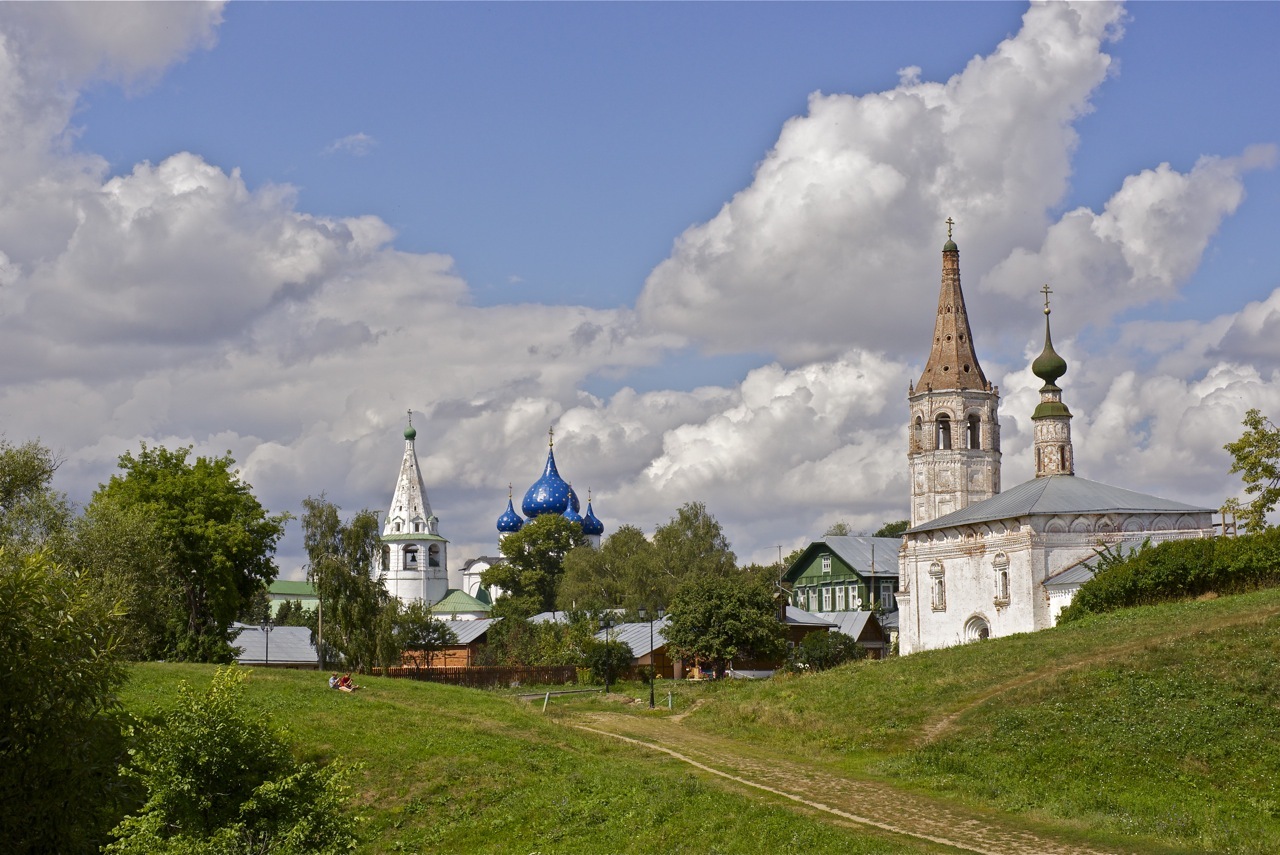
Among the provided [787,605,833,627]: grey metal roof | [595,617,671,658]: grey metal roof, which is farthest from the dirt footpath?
[787,605,833,627]: grey metal roof

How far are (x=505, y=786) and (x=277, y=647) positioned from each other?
148 feet

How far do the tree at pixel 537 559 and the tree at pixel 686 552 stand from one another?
57.5 ft

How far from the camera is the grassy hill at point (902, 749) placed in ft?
77.7

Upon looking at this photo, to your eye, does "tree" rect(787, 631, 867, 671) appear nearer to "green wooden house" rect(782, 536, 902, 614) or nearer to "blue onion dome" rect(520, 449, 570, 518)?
"green wooden house" rect(782, 536, 902, 614)

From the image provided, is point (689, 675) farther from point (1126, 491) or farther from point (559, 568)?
point (559, 568)

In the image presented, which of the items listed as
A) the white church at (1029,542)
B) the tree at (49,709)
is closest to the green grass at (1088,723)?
the white church at (1029,542)

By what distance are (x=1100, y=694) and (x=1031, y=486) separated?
Answer: 33.0m

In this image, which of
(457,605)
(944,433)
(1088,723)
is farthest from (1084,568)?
(457,605)

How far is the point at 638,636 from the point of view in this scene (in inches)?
2571

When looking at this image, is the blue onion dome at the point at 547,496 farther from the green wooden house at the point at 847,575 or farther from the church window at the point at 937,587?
the church window at the point at 937,587

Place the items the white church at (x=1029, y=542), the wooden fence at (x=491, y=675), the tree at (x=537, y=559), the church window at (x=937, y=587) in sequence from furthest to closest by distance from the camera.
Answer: the tree at (x=537, y=559), the church window at (x=937, y=587), the white church at (x=1029, y=542), the wooden fence at (x=491, y=675)

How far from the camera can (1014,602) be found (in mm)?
57281

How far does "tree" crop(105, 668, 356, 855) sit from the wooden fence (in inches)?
1394

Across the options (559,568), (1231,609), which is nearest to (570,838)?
(1231,609)
